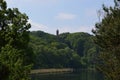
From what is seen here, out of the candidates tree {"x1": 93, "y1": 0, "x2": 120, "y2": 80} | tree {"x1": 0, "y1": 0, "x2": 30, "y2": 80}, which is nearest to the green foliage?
tree {"x1": 0, "y1": 0, "x2": 30, "y2": 80}

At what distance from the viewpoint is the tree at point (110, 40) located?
1531 inches

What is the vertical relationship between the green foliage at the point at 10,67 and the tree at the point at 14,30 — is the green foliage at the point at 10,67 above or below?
below

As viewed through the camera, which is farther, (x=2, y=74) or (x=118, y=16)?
(x=118, y=16)

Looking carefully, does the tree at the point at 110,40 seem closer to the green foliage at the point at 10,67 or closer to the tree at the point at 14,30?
the tree at the point at 14,30

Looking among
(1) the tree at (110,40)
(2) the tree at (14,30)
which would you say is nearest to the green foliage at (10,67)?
(2) the tree at (14,30)

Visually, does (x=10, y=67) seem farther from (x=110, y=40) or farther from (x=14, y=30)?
(x=110, y=40)

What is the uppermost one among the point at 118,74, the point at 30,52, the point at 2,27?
the point at 2,27

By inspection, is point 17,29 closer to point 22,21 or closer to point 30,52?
point 22,21

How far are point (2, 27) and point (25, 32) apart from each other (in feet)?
10.1

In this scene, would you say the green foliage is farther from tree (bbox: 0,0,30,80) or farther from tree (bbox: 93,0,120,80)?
tree (bbox: 93,0,120,80)

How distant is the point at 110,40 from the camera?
40844 mm

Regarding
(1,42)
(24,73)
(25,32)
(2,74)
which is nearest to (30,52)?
(25,32)

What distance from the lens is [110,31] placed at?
133ft

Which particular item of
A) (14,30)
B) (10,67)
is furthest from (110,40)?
(10,67)
